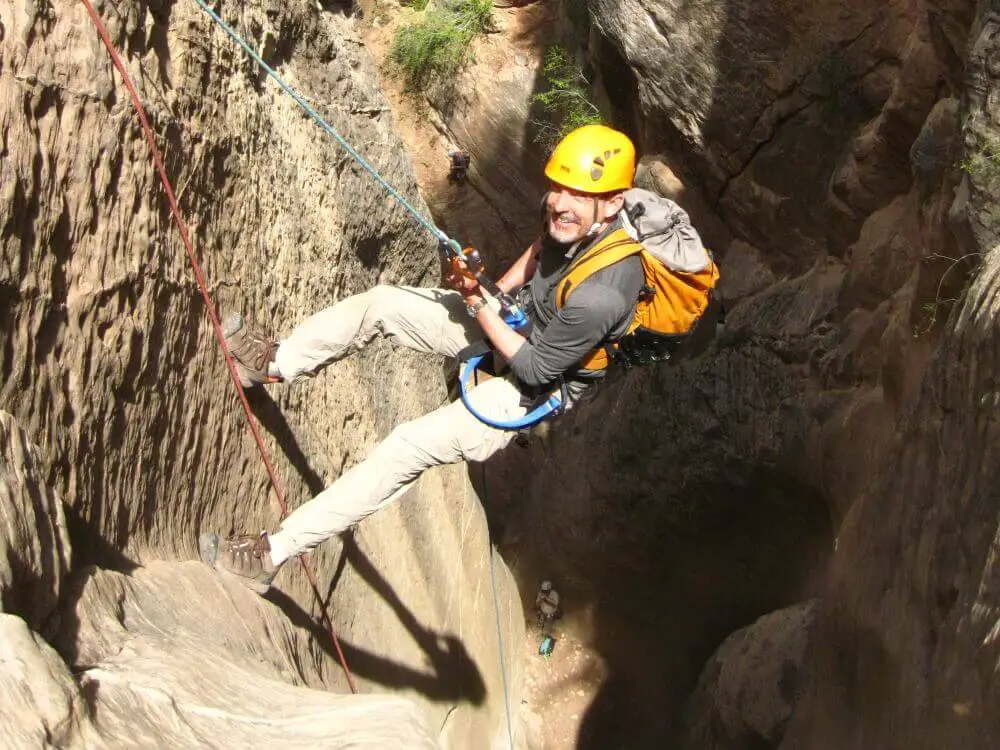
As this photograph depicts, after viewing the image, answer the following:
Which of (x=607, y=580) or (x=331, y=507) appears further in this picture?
(x=607, y=580)

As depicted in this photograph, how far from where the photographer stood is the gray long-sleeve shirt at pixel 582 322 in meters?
3.33

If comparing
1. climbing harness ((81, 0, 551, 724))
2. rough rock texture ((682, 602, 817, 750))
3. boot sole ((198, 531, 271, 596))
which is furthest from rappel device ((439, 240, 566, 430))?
rough rock texture ((682, 602, 817, 750))

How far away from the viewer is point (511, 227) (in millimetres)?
11094

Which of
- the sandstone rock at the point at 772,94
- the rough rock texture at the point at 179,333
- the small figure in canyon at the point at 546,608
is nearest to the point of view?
the rough rock texture at the point at 179,333

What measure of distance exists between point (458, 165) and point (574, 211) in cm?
761

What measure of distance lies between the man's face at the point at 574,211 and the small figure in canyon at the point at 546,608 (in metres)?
6.79

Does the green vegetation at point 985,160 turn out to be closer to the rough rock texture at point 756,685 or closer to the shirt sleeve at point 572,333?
the shirt sleeve at point 572,333

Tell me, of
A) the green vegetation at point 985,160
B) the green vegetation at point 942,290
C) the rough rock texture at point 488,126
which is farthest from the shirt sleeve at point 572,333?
the rough rock texture at point 488,126

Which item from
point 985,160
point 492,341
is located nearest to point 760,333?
point 985,160

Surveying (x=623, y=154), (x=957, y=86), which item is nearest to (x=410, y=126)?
(x=957, y=86)

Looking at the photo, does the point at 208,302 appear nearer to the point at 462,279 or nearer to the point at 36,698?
the point at 462,279

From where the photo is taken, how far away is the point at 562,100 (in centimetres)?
965

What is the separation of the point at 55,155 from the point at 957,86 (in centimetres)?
520

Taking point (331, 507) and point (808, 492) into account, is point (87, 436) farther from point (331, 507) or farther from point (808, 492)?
point (808, 492)
